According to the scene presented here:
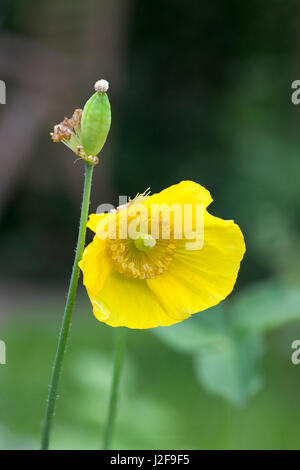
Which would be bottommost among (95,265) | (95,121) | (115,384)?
(115,384)

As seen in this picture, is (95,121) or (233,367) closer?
(95,121)

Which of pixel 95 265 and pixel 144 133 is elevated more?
pixel 144 133

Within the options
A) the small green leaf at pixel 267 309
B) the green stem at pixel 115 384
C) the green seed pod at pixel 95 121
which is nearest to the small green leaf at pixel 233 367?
the small green leaf at pixel 267 309

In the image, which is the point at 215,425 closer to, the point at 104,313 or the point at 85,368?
the point at 85,368

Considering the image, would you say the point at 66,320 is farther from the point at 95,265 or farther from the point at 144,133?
the point at 144,133

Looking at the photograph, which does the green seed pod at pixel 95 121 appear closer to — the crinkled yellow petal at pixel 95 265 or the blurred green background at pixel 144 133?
the crinkled yellow petal at pixel 95 265

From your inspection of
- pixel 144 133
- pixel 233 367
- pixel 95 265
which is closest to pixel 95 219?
pixel 95 265

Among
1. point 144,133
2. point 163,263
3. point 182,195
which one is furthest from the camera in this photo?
point 144,133
